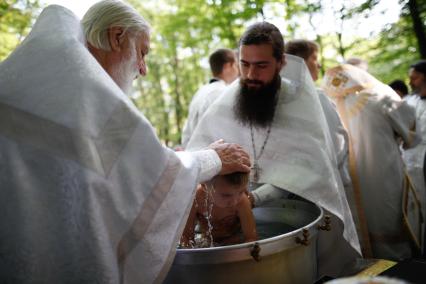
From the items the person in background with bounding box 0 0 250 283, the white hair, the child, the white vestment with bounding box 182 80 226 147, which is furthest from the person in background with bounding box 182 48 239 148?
the person in background with bounding box 0 0 250 283

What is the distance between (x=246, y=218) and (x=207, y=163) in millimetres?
805

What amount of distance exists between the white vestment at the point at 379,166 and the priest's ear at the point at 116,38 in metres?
2.64

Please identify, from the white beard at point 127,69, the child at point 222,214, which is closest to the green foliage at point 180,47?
the child at point 222,214

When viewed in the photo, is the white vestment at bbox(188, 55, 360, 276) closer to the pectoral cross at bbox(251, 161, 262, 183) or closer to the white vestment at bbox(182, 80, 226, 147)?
the pectoral cross at bbox(251, 161, 262, 183)

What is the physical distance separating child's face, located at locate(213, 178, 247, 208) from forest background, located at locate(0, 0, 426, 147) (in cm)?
403

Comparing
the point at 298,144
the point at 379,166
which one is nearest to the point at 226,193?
the point at 298,144

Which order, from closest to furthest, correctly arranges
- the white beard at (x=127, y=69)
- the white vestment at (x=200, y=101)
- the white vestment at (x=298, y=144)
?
the white beard at (x=127, y=69) < the white vestment at (x=298, y=144) < the white vestment at (x=200, y=101)

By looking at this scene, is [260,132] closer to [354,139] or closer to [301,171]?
[301,171]

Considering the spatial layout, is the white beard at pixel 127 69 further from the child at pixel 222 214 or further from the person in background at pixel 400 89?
the person in background at pixel 400 89

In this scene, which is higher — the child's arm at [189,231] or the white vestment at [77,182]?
the white vestment at [77,182]

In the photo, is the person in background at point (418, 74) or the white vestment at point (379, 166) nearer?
the white vestment at point (379, 166)

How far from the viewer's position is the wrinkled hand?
1.83 meters

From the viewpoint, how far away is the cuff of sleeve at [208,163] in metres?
1.67

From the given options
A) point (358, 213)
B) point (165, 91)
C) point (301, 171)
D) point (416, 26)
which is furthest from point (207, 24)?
point (301, 171)
